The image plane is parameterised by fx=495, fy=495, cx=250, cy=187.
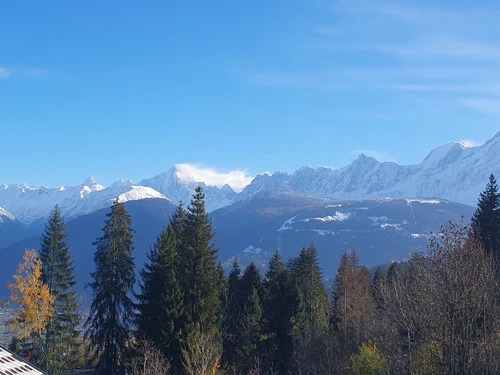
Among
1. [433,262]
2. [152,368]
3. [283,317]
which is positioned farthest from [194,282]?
[433,262]

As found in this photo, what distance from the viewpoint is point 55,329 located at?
4147 centimetres

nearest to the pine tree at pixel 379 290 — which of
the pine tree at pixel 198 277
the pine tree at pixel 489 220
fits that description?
the pine tree at pixel 489 220

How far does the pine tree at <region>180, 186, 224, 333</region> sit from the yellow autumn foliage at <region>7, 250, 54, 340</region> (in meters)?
10.4

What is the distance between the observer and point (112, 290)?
3559 cm

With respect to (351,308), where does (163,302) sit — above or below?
above

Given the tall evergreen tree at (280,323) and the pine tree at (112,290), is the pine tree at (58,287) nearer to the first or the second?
the pine tree at (112,290)

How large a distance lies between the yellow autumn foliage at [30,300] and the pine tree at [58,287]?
3.46 m

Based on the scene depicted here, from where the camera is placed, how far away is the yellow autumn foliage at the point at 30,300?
35.5 metres

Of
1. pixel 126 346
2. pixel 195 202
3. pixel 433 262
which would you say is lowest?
pixel 126 346

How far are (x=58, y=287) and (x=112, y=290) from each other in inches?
354

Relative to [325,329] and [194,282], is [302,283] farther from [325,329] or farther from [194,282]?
[194,282]

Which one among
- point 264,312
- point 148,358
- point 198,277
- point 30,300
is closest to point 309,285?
point 264,312

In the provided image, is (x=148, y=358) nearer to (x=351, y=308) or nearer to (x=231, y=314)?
(x=231, y=314)

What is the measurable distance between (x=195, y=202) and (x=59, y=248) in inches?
547
